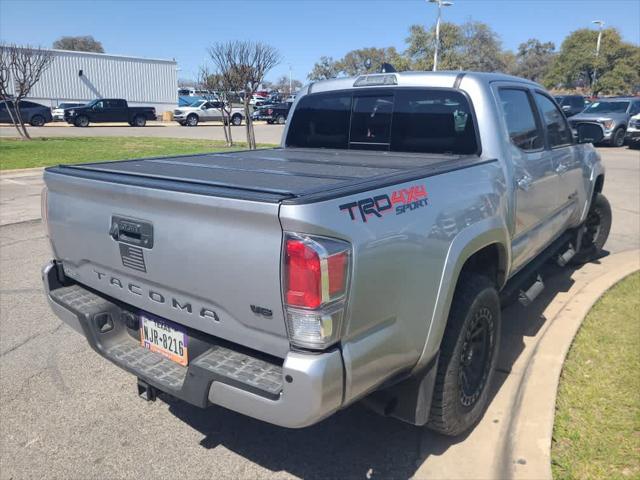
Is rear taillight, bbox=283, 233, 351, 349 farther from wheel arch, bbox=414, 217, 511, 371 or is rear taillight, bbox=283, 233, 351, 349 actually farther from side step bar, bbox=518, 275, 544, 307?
side step bar, bbox=518, 275, 544, 307

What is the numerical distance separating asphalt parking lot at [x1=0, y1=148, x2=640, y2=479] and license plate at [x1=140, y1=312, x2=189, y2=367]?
2.13 ft

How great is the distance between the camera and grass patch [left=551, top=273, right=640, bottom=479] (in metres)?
2.86

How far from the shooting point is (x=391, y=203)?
2.35 metres

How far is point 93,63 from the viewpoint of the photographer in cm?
4559

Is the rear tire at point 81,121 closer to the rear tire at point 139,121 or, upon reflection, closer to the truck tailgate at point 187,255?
the rear tire at point 139,121

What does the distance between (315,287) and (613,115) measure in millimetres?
23964

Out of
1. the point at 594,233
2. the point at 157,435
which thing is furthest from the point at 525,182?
the point at 594,233

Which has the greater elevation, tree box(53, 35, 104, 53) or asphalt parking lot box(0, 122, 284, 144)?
tree box(53, 35, 104, 53)

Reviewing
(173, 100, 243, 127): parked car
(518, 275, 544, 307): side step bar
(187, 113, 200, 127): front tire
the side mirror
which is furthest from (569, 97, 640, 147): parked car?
(187, 113, 200, 127): front tire

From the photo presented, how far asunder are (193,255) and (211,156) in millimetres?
1769

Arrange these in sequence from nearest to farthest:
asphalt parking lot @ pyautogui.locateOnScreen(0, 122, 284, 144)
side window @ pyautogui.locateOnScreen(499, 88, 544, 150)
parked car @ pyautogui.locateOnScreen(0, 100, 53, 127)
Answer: side window @ pyautogui.locateOnScreen(499, 88, 544, 150)
asphalt parking lot @ pyautogui.locateOnScreen(0, 122, 284, 144)
parked car @ pyautogui.locateOnScreen(0, 100, 53, 127)

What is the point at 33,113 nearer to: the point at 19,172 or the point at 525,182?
the point at 19,172

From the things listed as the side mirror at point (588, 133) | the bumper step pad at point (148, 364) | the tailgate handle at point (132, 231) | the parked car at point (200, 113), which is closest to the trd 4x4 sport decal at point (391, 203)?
the tailgate handle at point (132, 231)

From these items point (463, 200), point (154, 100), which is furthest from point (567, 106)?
point (154, 100)
